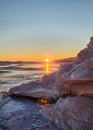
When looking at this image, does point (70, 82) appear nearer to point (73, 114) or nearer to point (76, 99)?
point (76, 99)

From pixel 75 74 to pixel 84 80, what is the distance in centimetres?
34

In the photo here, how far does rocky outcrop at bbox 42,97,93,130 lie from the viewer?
514cm

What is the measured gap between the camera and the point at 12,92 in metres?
10.3

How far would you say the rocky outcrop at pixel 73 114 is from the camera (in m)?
5.14

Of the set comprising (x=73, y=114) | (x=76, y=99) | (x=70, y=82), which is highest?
(x=70, y=82)

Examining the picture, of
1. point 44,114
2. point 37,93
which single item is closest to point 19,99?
point 37,93

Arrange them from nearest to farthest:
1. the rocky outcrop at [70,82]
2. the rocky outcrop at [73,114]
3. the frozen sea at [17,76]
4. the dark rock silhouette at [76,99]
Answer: the rocky outcrop at [73,114], the dark rock silhouette at [76,99], the rocky outcrop at [70,82], the frozen sea at [17,76]

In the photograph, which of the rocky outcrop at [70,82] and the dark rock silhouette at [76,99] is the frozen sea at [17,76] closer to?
the rocky outcrop at [70,82]

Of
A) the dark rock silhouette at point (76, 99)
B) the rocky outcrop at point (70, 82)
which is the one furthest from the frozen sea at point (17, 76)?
the dark rock silhouette at point (76, 99)

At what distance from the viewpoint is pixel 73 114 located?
18.1ft

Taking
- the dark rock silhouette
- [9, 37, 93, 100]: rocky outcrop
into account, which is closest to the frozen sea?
[9, 37, 93, 100]: rocky outcrop

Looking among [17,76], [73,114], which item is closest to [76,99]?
[73,114]

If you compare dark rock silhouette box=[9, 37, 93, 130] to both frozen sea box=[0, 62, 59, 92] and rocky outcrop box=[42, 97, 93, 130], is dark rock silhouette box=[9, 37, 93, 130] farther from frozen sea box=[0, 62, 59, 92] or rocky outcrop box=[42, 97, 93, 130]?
frozen sea box=[0, 62, 59, 92]

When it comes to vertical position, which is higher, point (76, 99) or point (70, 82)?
point (70, 82)
